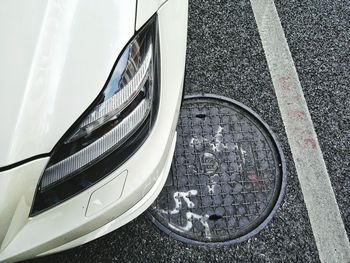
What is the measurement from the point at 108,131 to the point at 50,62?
0.30 m

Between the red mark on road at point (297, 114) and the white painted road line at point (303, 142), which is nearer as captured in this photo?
the white painted road line at point (303, 142)

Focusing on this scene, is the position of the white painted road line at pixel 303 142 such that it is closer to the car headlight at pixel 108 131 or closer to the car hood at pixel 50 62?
the car headlight at pixel 108 131

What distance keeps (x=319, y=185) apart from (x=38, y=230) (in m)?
1.53

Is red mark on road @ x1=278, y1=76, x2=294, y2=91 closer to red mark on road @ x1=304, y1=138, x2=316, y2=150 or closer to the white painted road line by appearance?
the white painted road line

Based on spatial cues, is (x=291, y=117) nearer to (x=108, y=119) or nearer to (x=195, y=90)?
(x=195, y=90)

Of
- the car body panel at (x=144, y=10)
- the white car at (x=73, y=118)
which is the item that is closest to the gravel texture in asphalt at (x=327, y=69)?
the white car at (x=73, y=118)

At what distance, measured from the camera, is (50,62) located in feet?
4.87

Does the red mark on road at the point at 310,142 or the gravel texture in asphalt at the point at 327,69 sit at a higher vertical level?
the gravel texture in asphalt at the point at 327,69

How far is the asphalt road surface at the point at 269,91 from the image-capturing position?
2201mm

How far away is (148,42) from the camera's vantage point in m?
1.65

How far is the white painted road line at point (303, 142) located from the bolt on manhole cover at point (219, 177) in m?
0.14

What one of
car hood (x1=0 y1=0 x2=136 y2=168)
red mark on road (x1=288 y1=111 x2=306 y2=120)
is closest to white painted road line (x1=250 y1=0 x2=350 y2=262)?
red mark on road (x1=288 y1=111 x2=306 y2=120)

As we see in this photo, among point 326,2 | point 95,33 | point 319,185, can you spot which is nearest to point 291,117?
point 319,185

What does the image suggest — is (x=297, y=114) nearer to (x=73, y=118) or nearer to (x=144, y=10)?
(x=144, y=10)
